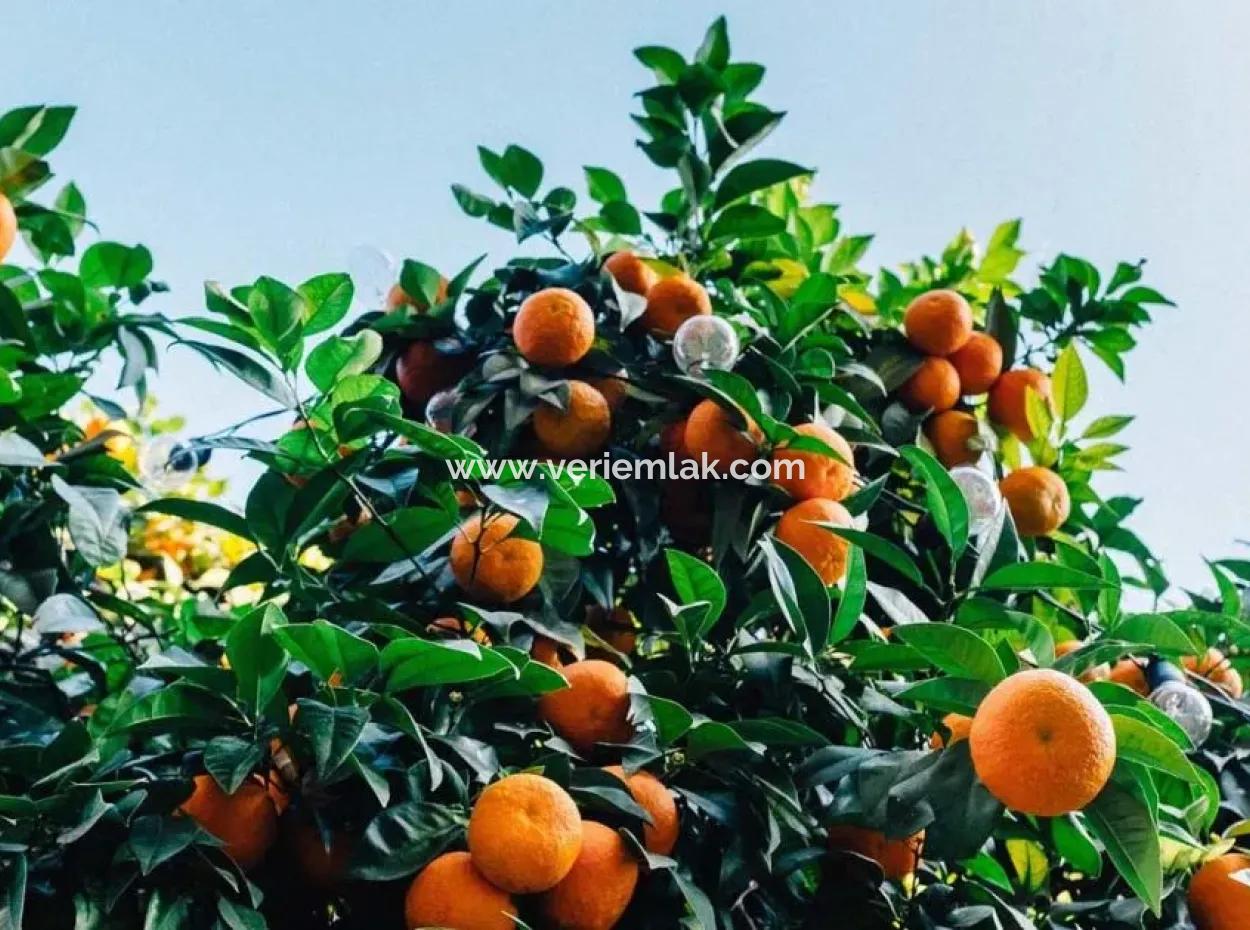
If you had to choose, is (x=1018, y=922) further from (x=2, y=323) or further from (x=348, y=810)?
(x=2, y=323)

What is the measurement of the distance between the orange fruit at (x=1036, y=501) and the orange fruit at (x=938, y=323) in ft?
0.73

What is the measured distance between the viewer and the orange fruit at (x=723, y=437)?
1362 millimetres

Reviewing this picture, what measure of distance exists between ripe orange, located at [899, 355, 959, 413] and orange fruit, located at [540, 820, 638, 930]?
928 millimetres

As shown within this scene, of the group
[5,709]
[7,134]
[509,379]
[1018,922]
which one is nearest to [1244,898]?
[1018,922]

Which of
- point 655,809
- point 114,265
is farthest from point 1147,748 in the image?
point 114,265

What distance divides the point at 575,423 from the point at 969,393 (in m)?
0.67

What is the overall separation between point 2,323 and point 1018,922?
134 centimetres

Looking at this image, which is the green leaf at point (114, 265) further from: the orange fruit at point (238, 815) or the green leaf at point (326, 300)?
the orange fruit at point (238, 815)

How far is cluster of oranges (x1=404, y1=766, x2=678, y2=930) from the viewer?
92cm

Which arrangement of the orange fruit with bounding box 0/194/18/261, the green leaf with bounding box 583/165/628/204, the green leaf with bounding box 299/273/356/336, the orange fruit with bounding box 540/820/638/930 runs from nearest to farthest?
the orange fruit with bounding box 540/820/638/930
the green leaf with bounding box 299/273/356/336
the orange fruit with bounding box 0/194/18/261
the green leaf with bounding box 583/165/628/204

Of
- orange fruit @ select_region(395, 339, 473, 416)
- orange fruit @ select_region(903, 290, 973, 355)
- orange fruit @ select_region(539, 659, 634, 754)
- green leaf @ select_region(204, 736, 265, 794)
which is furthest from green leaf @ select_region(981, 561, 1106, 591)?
orange fruit @ select_region(395, 339, 473, 416)

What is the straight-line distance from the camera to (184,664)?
0.98 m

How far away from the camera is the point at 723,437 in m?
1.36

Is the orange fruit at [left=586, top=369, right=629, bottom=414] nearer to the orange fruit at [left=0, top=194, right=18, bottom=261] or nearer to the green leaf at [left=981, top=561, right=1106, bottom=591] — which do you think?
the green leaf at [left=981, top=561, right=1106, bottom=591]
